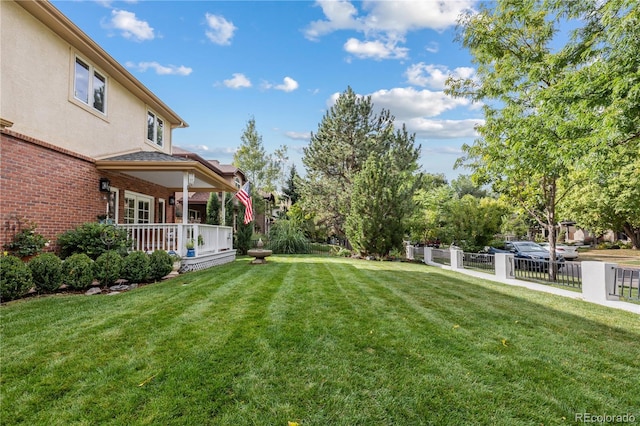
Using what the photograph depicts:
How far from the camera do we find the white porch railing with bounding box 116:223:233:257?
Answer: 30.6 ft

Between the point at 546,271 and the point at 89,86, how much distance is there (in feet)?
50.1

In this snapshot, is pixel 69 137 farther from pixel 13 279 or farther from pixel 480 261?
pixel 480 261

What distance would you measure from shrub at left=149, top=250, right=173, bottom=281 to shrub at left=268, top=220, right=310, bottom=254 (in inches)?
477

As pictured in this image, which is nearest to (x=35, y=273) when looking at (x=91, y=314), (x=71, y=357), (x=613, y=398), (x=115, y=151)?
(x=91, y=314)

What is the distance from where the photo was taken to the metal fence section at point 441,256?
47.5 ft

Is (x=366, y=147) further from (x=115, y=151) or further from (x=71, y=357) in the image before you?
(x=71, y=357)

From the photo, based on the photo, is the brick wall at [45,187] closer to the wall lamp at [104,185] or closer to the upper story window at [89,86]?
the wall lamp at [104,185]

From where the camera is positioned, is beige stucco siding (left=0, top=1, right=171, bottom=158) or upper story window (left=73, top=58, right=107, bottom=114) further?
upper story window (left=73, top=58, right=107, bottom=114)

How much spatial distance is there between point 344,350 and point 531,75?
371 inches

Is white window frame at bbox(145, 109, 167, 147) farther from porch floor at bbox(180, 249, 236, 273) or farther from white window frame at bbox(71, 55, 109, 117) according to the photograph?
porch floor at bbox(180, 249, 236, 273)

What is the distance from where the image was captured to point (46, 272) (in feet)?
19.2

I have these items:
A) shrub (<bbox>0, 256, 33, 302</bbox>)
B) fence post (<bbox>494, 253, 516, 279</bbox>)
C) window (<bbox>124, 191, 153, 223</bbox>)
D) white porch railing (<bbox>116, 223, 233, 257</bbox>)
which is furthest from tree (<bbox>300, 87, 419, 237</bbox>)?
shrub (<bbox>0, 256, 33, 302</bbox>)

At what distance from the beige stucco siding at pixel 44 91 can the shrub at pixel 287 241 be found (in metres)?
11.5

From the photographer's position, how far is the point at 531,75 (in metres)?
8.79
